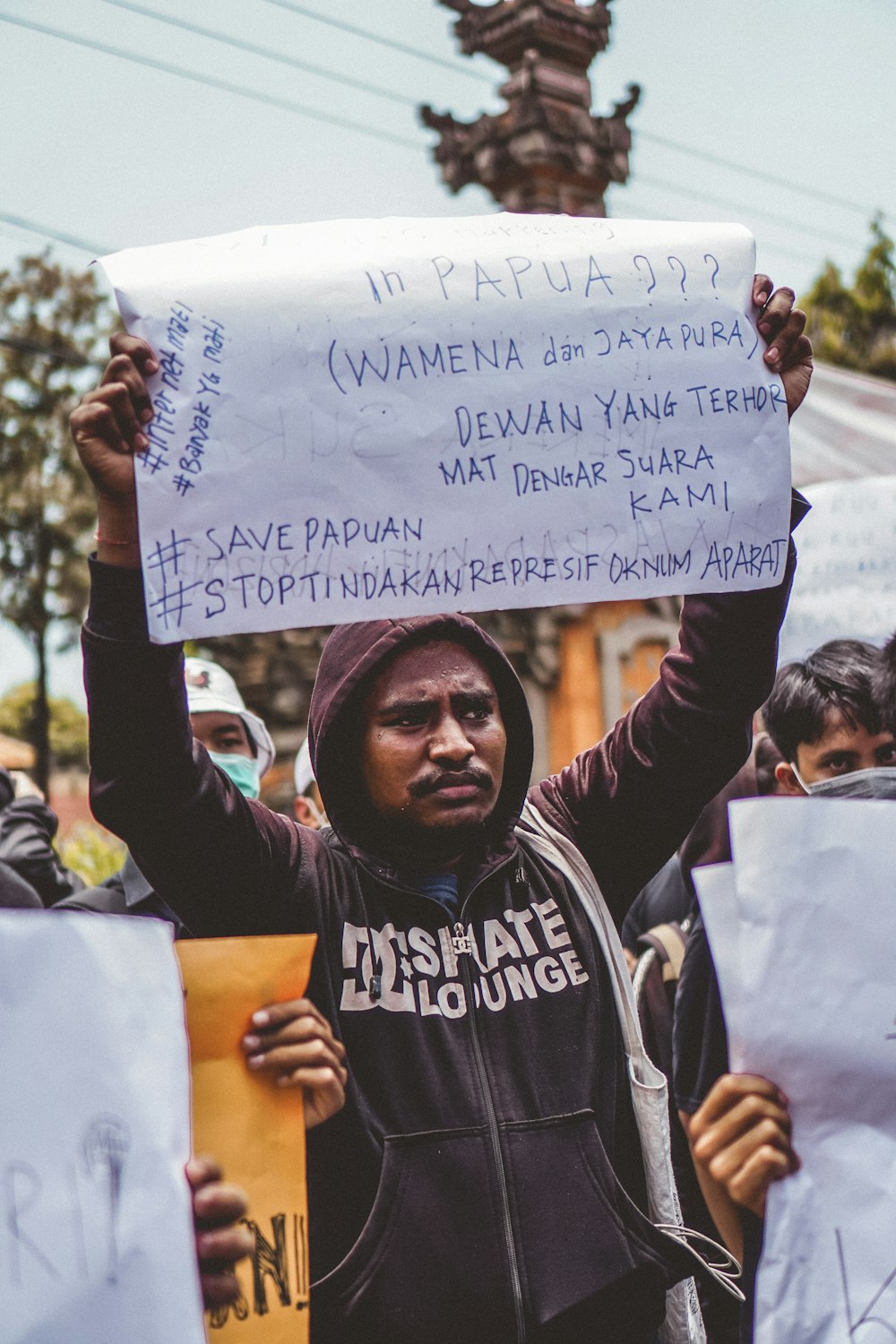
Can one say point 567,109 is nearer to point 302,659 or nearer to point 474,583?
point 302,659

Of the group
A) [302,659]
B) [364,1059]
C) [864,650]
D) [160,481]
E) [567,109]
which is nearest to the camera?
[160,481]

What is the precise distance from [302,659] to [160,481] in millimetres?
9222

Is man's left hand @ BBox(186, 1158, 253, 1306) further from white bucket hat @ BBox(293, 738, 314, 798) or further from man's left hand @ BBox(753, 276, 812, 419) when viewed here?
white bucket hat @ BBox(293, 738, 314, 798)

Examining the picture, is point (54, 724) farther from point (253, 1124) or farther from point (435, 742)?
point (253, 1124)

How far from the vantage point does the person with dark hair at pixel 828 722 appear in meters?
2.89

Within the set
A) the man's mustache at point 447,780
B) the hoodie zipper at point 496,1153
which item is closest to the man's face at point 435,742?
the man's mustache at point 447,780

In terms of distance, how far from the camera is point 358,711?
7.04 ft

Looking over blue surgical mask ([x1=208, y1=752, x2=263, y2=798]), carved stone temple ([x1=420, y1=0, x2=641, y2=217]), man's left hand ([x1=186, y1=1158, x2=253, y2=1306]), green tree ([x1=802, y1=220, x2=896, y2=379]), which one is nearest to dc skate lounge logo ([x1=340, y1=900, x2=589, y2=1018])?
man's left hand ([x1=186, y1=1158, x2=253, y2=1306])

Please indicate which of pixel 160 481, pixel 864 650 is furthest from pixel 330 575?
pixel 864 650

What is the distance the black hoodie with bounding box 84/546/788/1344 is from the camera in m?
1.78

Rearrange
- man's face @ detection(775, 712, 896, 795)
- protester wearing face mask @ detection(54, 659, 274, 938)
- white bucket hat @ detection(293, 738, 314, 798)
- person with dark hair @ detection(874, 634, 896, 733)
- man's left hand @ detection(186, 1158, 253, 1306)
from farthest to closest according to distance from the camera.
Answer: white bucket hat @ detection(293, 738, 314, 798)
protester wearing face mask @ detection(54, 659, 274, 938)
man's face @ detection(775, 712, 896, 795)
person with dark hair @ detection(874, 634, 896, 733)
man's left hand @ detection(186, 1158, 253, 1306)

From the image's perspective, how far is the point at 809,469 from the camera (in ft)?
21.4

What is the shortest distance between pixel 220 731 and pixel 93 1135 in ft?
7.57

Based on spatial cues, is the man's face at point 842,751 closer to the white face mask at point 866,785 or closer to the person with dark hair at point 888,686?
the person with dark hair at point 888,686
